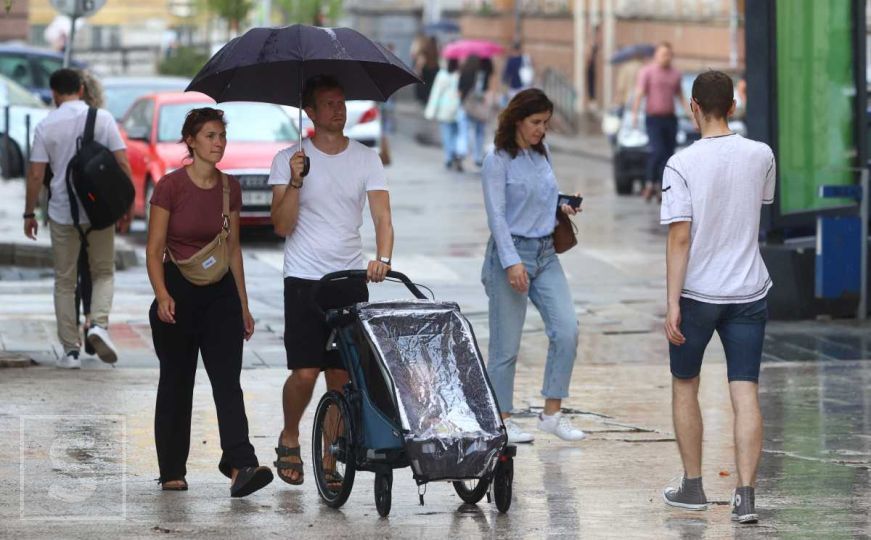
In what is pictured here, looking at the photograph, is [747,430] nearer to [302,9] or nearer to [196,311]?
[196,311]

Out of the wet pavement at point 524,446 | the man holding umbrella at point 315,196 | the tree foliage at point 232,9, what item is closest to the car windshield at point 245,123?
the wet pavement at point 524,446

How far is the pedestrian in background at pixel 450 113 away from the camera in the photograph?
3022 cm

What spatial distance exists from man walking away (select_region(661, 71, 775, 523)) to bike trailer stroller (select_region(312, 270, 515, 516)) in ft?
2.72

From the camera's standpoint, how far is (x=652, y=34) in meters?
45.8

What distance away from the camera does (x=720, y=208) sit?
7664 mm

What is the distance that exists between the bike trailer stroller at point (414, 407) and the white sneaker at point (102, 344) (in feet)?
12.7

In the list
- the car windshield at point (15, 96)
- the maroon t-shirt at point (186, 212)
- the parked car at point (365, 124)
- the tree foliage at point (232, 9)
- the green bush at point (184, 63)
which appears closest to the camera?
the maroon t-shirt at point (186, 212)

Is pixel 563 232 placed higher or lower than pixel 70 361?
higher

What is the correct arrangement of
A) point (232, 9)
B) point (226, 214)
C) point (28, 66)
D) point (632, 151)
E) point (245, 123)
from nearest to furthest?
1. point (226, 214)
2. point (245, 123)
3. point (632, 151)
4. point (28, 66)
5. point (232, 9)

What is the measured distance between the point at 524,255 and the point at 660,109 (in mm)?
14743

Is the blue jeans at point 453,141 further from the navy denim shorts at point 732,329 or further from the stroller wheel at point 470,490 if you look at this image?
the navy denim shorts at point 732,329

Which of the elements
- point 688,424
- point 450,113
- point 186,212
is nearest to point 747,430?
point 688,424

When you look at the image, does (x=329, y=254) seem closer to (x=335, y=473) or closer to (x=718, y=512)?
(x=335, y=473)

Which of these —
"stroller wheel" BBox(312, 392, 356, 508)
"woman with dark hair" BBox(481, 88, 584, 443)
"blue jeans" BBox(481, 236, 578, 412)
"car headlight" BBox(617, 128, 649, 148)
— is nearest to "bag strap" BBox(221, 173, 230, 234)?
"stroller wheel" BBox(312, 392, 356, 508)
